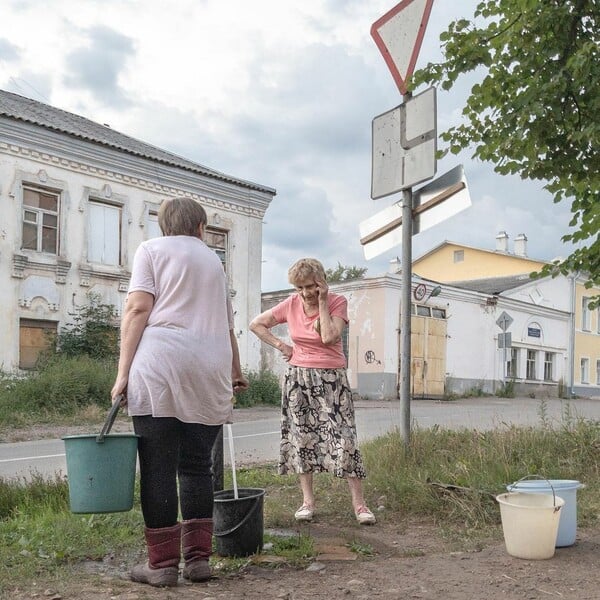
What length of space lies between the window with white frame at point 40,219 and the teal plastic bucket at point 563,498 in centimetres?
1621

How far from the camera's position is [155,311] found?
12.4 ft

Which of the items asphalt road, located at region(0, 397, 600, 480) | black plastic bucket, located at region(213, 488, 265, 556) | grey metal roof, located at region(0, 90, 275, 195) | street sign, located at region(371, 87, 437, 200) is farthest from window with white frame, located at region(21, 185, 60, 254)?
black plastic bucket, located at region(213, 488, 265, 556)

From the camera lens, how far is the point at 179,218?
3.97 meters

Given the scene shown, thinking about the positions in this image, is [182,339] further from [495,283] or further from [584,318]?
[584,318]

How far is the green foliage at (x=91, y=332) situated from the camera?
61.7ft

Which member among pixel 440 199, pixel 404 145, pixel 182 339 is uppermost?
pixel 404 145

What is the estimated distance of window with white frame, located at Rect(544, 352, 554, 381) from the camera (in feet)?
130

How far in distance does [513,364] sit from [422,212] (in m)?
31.9

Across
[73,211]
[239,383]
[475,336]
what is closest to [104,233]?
[73,211]

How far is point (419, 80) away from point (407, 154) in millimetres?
1983

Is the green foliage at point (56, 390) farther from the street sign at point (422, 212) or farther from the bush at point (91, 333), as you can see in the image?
the street sign at point (422, 212)

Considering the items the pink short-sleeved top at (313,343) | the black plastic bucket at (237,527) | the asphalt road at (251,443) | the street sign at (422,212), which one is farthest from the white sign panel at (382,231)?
the black plastic bucket at (237,527)

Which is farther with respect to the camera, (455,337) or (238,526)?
(455,337)

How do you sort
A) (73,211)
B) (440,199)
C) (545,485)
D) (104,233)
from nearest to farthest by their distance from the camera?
1. (545,485)
2. (440,199)
3. (73,211)
4. (104,233)
